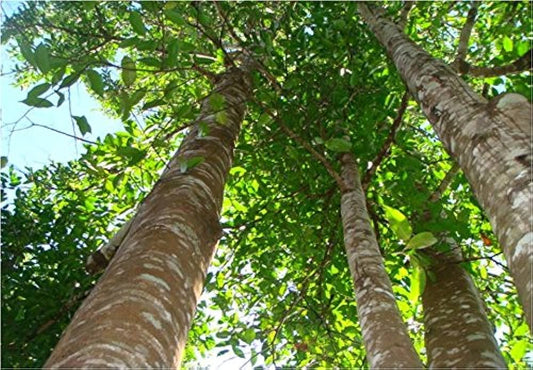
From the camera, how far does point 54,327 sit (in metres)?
3.15

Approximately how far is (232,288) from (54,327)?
6.89ft

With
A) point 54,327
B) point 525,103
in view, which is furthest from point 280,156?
point 525,103

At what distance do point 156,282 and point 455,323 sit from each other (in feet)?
6.13

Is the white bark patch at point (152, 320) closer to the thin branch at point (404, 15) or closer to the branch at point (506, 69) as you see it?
the branch at point (506, 69)

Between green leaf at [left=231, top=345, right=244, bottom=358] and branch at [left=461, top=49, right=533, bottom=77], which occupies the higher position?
branch at [left=461, top=49, right=533, bottom=77]

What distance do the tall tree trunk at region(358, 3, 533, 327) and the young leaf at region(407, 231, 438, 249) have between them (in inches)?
15.7

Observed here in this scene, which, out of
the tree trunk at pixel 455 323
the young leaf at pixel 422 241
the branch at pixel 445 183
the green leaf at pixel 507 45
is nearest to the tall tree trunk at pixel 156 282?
the young leaf at pixel 422 241

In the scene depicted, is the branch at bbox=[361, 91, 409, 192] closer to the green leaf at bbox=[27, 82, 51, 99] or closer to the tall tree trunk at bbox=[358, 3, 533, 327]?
the tall tree trunk at bbox=[358, 3, 533, 327]

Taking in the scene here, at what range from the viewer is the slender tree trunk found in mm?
1695

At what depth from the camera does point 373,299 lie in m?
2.04

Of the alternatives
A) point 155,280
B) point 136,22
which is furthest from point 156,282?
point 136,22

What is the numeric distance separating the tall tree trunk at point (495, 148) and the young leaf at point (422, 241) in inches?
15.7

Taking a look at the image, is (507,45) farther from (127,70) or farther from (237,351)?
(237,351)

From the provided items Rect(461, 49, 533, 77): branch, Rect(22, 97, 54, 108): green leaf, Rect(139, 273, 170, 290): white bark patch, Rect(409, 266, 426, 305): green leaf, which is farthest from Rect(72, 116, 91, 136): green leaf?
Rect(461, 49, 533, 77): branch
